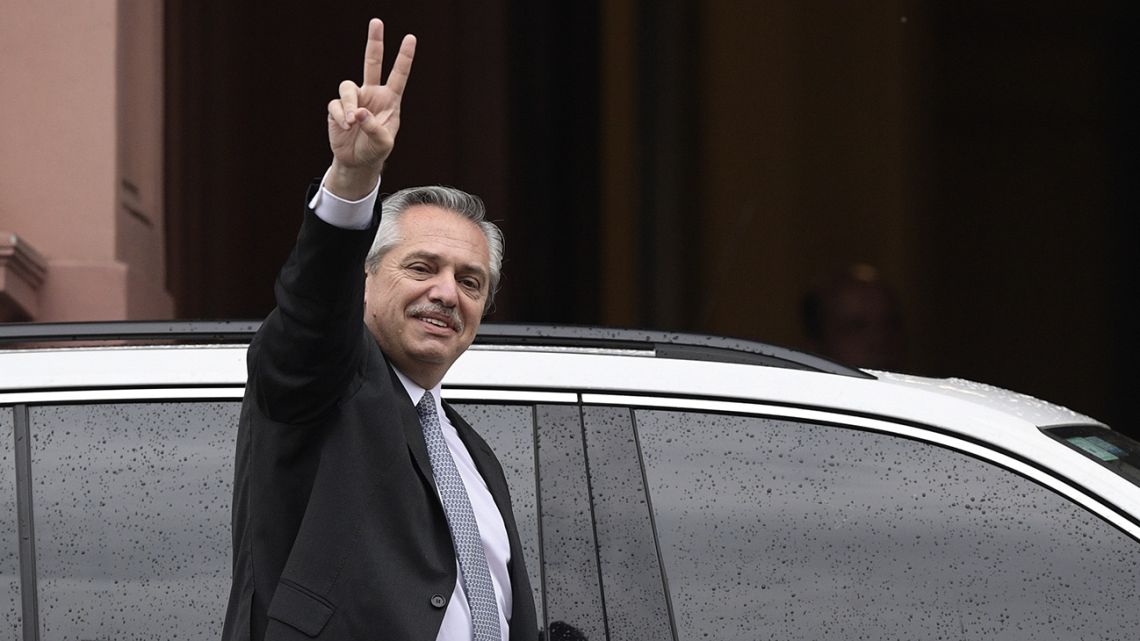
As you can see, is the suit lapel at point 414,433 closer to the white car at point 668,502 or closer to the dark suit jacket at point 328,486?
the dark suit jacket at point 328,486

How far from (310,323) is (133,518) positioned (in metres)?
0.58

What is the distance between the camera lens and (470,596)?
208 centimetres

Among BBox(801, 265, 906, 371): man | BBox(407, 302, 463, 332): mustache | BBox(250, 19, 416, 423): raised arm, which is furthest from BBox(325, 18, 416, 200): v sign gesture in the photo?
BBox(801, 265, 906, 371): man

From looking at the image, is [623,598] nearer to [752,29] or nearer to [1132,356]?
[752,29]

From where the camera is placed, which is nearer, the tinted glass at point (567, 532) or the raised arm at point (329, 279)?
the raised arm at point (329, 279)

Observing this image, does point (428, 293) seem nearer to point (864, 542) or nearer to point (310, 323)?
point (310, 323)

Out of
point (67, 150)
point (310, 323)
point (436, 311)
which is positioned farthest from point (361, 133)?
point (67, 150)

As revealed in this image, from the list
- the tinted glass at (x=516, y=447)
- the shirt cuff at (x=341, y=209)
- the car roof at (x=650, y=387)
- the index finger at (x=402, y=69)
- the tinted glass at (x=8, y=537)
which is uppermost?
the index finger at (x=402, y=69)

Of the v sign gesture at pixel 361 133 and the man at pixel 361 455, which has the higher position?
the v sign gesture at pixel 361 133

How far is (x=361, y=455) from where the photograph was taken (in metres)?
2.01

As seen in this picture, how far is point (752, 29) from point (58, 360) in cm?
515

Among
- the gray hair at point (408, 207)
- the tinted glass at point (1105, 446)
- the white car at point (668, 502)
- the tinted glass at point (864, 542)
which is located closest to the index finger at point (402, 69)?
the gray hair at point (408, 207)

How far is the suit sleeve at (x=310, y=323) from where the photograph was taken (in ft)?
6.16

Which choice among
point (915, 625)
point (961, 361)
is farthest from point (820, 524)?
point (961, 361)
